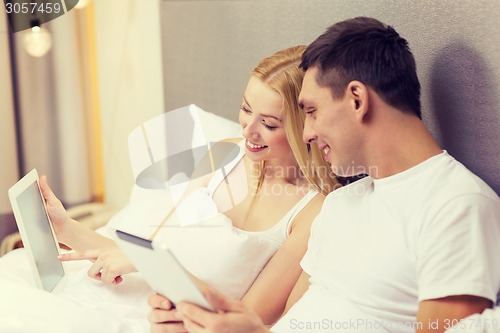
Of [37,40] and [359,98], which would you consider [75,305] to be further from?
[37,40]

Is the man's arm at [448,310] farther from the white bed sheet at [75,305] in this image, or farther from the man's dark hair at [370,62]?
the white bed sheet at [75,305]

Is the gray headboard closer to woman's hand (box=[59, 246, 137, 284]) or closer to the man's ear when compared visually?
the man's ear

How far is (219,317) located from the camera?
0.94 metres

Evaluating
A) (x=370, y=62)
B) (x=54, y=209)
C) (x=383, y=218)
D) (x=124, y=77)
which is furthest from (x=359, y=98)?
(x=124, y=77)

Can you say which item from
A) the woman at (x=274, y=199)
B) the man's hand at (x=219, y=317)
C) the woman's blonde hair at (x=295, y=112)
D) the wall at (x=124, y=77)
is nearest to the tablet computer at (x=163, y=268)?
the man's hand at (x=219, y=317)

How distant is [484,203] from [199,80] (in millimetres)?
1159

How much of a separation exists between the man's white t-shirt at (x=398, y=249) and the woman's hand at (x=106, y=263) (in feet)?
1.32

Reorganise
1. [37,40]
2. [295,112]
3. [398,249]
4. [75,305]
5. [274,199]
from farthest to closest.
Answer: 1. [37,40]
2. [274,199]
3. [295,112]
4. [75,305]
5. [398,249]

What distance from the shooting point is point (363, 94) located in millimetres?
1037

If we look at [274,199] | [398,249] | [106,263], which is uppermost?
[398,249]

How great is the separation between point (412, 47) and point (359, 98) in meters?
0.30

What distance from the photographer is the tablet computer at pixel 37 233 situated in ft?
4.23

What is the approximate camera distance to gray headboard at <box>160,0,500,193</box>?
110 centimetres

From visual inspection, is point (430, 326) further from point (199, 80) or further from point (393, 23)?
point (199, 80)
